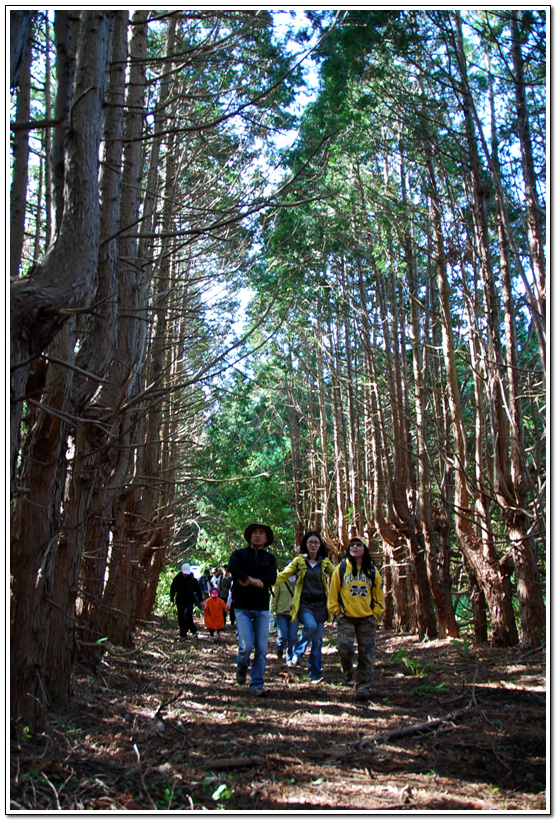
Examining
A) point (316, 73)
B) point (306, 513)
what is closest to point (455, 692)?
point (316, 73)

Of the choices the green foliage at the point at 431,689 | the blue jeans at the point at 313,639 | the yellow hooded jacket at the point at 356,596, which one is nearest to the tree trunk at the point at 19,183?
the yellow hooded jacket at the point at 356,596

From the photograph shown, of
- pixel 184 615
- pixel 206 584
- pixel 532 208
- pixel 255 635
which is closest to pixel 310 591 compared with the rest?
pixel 255 635

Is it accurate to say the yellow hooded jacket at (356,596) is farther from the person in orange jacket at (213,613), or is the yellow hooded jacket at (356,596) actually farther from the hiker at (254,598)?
the person in orange jacket at (213,613)

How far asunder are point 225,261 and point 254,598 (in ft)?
25.9

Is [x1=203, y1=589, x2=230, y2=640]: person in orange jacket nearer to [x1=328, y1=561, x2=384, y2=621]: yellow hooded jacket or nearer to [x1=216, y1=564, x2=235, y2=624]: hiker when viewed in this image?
[x1=216, y1=564, x2=235, y2=624]: hiker

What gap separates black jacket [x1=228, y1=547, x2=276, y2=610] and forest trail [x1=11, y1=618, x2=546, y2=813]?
90 cm

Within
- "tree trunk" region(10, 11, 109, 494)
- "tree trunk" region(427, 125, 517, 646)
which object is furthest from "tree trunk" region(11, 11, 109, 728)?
"tree trunk" region(427, 125, 517, 646)

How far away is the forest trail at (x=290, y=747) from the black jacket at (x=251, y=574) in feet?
2.96

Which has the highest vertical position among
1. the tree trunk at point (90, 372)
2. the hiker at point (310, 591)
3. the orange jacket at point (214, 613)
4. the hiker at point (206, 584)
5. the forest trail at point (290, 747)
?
the tree trunk at point (90, 372)

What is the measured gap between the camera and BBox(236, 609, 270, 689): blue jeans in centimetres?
722

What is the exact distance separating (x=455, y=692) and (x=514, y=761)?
2621 mm

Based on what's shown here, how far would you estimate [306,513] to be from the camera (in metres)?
26.5

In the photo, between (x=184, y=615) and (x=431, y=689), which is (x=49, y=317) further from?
(x=184, y=615)

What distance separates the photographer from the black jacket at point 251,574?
7176 millimetres
